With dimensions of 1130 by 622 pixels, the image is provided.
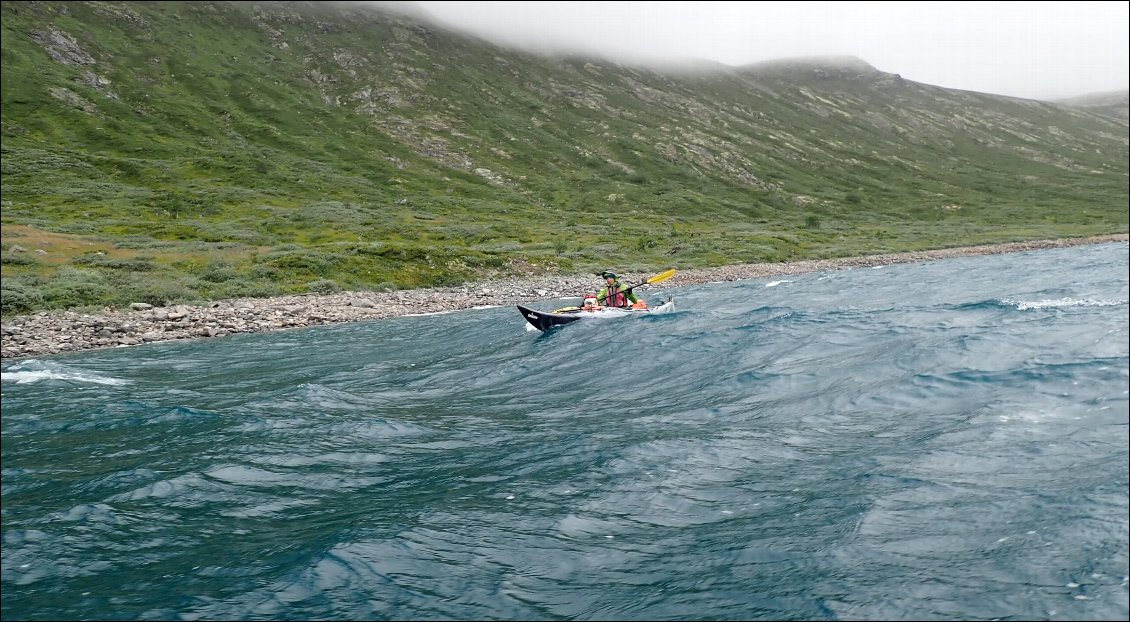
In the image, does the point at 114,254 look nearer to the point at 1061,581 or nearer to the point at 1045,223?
the point at 1061,581

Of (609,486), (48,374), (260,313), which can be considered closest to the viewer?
(609,486)

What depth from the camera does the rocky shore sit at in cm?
3581

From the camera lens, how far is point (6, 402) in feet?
72.0

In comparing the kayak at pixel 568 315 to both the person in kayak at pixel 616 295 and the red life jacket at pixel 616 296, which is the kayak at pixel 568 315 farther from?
the red life jacket at pixel 616 296

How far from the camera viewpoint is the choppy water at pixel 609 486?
8.93m

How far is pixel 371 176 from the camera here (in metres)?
126

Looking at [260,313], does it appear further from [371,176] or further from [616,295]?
[371,176]

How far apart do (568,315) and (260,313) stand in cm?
2011

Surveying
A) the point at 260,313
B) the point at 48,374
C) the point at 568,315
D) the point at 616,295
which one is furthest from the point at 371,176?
the point at 48,374

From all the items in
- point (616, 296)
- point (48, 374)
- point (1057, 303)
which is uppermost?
point (1057, 303)

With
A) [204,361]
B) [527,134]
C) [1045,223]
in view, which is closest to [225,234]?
[204,361]

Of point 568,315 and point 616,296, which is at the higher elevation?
point 616,296

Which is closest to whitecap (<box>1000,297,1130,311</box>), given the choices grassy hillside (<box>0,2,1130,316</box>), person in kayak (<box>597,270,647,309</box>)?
person in kayak (<box>597,270,647,309</box>)

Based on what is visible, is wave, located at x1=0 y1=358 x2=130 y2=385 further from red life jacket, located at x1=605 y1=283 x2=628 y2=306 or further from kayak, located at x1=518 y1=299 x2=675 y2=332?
red life jacket, located at x1=605 y1=283 x2=628 y2=306
